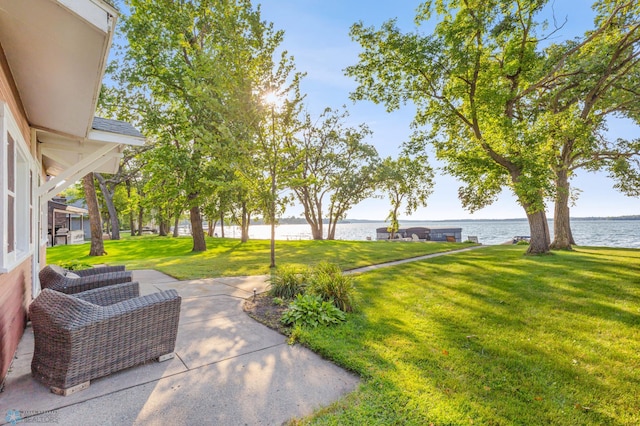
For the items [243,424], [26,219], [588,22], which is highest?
[588,22]

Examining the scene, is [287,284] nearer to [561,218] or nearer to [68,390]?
[68,390]

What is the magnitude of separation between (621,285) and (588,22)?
11.4 m

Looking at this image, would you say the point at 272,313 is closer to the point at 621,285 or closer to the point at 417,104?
the point at 621,285

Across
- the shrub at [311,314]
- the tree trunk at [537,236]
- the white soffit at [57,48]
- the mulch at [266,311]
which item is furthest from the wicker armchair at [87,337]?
the tree trunk at [537,236]

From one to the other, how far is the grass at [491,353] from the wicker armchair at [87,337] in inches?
70.3

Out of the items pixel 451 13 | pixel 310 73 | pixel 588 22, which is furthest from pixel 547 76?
pixel 310 73

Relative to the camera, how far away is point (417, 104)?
44.3ft

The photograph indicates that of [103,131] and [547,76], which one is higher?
[547,76]

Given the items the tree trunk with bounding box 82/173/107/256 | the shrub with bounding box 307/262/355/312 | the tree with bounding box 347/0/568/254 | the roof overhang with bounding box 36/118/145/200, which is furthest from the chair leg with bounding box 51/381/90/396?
the tree trunk with bounding box 82/173/107/256

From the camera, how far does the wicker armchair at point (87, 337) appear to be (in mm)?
2547

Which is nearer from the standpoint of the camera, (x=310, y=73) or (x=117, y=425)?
(x=117, y=425)

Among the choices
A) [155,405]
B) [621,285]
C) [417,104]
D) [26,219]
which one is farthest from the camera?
[417,104]

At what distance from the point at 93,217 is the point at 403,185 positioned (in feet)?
69.5

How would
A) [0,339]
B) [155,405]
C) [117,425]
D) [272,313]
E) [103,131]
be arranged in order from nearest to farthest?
1. [117,425]
2. [155,405]
3. [0,339]
4. [103,131]
5. [272,313]
